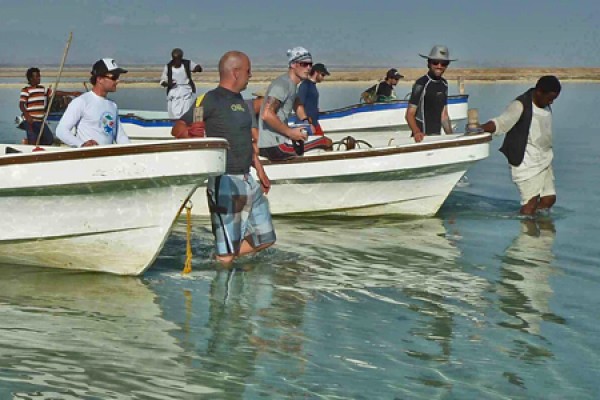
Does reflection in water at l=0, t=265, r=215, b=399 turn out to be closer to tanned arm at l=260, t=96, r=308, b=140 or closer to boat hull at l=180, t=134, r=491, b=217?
tanned arm at l=260, t=96, r=308, b=140

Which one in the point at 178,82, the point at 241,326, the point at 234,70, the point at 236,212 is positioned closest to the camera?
the point at 241,326

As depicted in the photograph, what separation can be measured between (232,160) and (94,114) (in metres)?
1.18

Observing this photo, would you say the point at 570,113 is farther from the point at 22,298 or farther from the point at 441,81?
the point at 22,298

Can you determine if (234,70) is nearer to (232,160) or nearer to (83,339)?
(232,160)

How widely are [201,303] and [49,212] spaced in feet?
4.76

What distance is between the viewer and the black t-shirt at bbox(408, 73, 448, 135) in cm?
1273

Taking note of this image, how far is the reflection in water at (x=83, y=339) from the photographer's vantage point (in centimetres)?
645

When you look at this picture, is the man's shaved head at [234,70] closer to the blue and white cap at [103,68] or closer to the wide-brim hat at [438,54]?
the blue and white cap at [103,68]

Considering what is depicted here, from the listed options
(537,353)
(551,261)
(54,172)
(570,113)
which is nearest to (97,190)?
(54,172)

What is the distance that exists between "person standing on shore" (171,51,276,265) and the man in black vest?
12.8 ft

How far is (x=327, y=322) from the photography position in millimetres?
8023

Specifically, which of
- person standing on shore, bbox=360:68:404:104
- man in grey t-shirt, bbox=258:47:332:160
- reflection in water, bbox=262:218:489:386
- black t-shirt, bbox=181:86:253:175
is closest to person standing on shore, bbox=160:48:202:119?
person standing on shore, bbox=360:68:404:104

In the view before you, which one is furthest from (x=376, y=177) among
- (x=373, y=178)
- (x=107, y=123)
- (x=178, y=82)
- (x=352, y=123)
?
(x=352, y=123)

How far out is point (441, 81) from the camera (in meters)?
12.8
